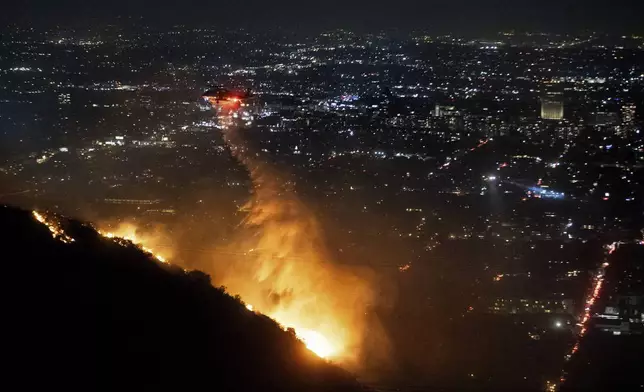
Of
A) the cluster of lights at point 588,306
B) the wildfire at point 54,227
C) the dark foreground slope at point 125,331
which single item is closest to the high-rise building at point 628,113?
the cluster of lights at point 588,306

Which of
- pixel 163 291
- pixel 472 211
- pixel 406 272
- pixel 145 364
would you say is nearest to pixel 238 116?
pixel 472 211

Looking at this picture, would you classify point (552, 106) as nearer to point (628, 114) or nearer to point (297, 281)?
point (628, 114)

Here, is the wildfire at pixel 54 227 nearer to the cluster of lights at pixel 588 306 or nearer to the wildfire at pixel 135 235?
the wildfire at pixel 135 235

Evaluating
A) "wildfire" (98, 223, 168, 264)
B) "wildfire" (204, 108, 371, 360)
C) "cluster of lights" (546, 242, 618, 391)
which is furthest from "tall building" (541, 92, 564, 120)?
"wildfire" (98, 223, 168, 264)

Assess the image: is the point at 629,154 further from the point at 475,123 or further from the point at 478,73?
the point at 478,73

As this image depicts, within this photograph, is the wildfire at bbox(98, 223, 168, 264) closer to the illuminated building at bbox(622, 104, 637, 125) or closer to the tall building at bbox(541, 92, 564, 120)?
the tall building at bbox(541, 92, 564, 120)
